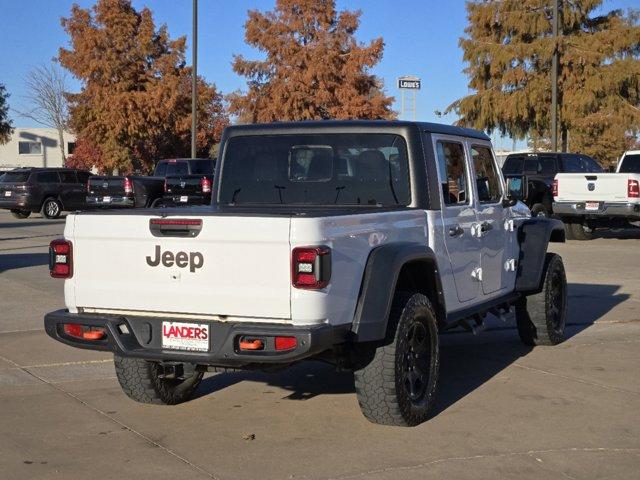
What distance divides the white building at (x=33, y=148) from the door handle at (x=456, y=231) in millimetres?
80064

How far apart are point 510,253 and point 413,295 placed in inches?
92.7

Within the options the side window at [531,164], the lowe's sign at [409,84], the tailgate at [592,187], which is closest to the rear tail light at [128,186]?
the lowe's sign at [409,84]

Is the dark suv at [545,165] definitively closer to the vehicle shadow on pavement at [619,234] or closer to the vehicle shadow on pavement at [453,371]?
the vehicle shadow on pavement at [619,234]

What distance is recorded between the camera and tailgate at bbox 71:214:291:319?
5238 millimetres

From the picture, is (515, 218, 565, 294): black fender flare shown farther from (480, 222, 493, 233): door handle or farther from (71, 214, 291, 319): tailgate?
(71, 214, 291, 319): tailgate

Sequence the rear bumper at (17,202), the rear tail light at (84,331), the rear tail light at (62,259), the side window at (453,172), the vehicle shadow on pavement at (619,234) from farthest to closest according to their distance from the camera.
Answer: the rear bumper at (17,202) → the vehicle shadow on pavement at (619,234) → the side window at (453,172) → the rear tail light at (62,259) → the rear tail light at (84,331)

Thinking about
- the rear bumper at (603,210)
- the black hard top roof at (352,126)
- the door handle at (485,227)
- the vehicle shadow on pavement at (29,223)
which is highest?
the black hard top roof at (352,126)

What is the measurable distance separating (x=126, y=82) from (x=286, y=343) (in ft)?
136

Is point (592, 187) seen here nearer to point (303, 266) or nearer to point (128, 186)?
point (128, 186)

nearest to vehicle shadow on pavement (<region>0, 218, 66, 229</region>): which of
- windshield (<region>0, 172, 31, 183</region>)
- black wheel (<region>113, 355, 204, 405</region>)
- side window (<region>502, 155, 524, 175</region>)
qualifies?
windshield (<region>0, 172, 31, 183</region>)

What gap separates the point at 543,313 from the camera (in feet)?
28.5

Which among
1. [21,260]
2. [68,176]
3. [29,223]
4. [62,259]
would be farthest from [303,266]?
[68,176]

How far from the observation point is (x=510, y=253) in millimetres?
8141

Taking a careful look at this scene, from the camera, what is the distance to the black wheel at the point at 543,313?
8688 millimetres
